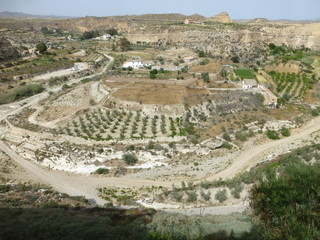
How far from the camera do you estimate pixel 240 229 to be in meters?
8.73

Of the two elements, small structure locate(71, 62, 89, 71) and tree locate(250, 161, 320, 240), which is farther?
small structure locate(71, 62, 89, 71)

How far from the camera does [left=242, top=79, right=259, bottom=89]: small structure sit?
3287 cm

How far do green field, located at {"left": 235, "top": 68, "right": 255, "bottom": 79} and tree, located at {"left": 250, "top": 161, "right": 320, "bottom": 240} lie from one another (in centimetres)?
2982

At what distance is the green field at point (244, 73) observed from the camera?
3753 centimetres

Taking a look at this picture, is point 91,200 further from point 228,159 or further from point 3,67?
point 3,67

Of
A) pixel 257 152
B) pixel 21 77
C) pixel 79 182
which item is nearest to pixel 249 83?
pixel 257 152

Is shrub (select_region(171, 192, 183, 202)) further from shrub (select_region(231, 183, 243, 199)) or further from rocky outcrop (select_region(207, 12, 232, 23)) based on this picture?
rocky outcrop (select_region(207, 12, 232, 23))

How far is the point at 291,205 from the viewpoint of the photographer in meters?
8.30

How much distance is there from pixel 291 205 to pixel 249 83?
1086 inches

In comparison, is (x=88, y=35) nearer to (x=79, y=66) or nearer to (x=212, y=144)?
(x=79, y=66)

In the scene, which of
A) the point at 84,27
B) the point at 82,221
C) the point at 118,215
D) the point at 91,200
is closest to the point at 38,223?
the point at 82,221

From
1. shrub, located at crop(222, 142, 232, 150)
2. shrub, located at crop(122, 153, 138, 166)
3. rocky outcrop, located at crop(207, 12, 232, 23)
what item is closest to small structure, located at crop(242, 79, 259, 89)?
shrub, located at crop(222, 142, 232, 150)

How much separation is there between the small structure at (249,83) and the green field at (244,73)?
2354 millimetres

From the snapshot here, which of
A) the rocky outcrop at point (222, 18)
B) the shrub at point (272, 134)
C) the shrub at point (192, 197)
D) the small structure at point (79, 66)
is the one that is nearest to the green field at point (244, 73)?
the shrub at point (272, 134)
